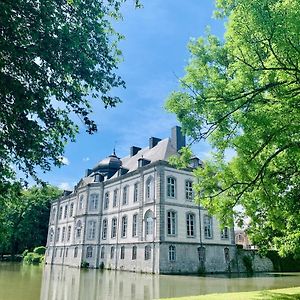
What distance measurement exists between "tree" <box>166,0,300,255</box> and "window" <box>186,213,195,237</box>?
17890 millimetres

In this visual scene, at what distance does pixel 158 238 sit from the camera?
88.3 ft

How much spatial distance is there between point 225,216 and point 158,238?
703 inches

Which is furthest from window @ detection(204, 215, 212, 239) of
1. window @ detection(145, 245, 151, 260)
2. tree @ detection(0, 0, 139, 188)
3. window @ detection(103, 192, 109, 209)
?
tree @ detection(0, 0, 139, 188)

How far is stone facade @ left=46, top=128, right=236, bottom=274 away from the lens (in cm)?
2767

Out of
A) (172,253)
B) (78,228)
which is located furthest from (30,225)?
(172,253)

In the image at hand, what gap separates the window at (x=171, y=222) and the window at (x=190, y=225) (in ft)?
4.74

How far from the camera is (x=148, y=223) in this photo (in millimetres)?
29000

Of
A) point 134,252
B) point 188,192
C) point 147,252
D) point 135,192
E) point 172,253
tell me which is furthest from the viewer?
point 135,192

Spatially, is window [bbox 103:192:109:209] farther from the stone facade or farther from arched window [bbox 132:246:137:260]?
arched window [bbox 132:246:137:260]

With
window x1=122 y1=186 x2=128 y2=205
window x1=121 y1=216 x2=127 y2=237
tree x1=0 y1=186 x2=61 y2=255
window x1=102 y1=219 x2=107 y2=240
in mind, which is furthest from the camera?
tree x1=0 y1=186 x2=61 y2=255

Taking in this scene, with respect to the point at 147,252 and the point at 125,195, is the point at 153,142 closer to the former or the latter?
the point at 125,195

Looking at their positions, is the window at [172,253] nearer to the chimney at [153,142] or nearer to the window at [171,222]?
the window at [171,222]

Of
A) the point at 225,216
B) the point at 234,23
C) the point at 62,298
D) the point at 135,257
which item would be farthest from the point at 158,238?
the point at 234,23

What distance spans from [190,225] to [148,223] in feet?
12.6
